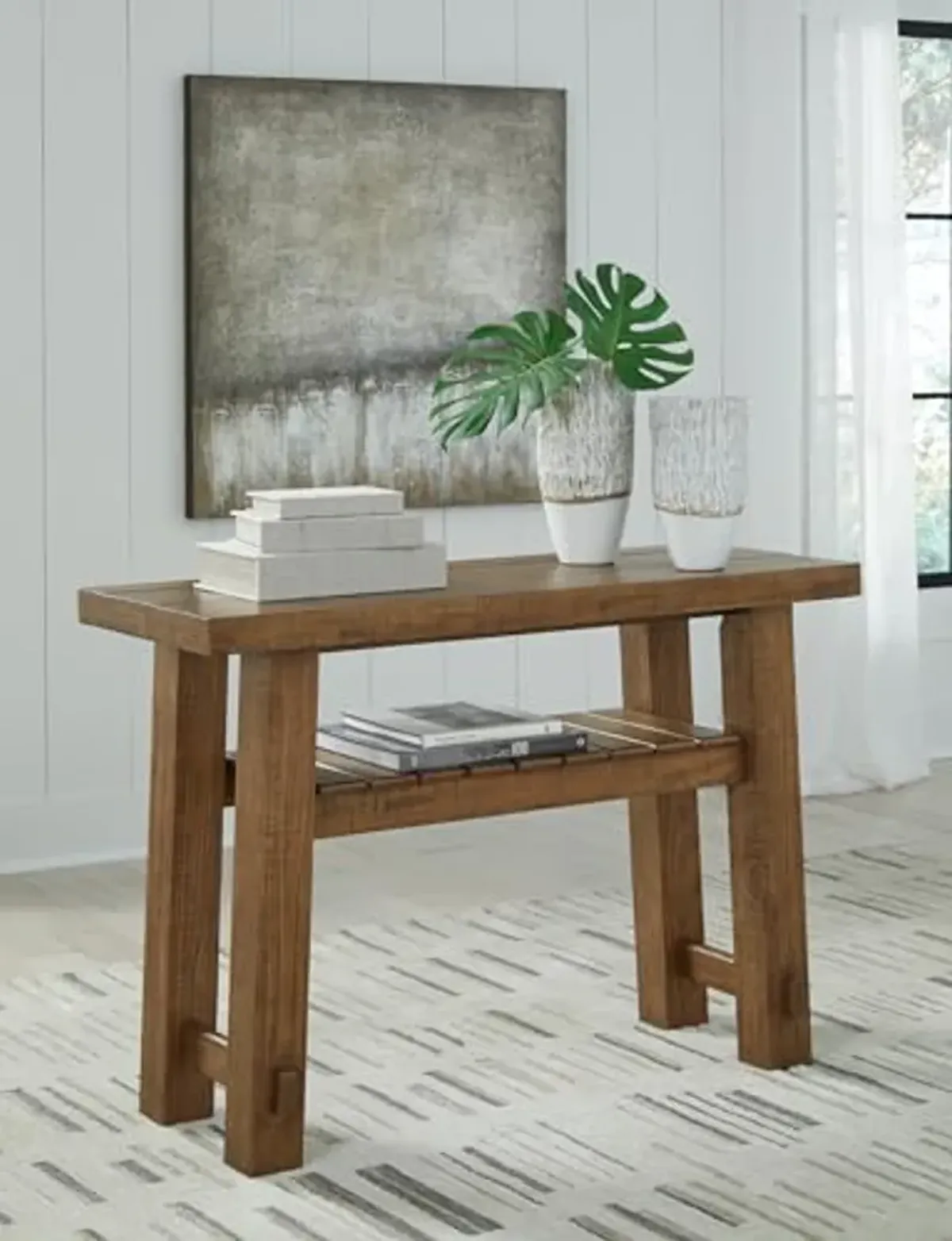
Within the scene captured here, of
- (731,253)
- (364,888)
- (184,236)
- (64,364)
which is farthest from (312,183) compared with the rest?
(364,888)

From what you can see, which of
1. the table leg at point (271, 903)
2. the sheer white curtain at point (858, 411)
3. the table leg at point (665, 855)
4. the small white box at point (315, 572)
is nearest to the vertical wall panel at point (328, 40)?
the sheer white curtain at point (858, 411)

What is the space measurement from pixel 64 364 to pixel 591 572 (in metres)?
2.20

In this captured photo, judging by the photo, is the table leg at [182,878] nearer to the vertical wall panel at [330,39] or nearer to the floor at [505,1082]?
the floor at [505,1082]

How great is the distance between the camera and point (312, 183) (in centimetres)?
599

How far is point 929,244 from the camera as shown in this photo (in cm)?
732

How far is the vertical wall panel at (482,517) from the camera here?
20.4 ft

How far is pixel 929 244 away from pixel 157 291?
2.54m

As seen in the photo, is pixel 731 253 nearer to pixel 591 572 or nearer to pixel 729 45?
pixel 729 45

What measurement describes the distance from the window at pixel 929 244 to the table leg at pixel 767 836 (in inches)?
125

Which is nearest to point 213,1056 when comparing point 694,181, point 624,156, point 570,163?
point 570,163

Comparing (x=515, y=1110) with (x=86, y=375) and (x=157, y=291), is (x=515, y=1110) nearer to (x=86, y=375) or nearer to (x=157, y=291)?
(x=86, y=375)

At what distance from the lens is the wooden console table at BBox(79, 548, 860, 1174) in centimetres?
356

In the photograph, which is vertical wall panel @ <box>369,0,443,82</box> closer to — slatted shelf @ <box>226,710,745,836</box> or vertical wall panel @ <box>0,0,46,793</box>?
vertical wall panel @ <box>0,0,46,793</box>

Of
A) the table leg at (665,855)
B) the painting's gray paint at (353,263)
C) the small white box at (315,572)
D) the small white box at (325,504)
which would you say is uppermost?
the painting's gray paint at (353,263)
